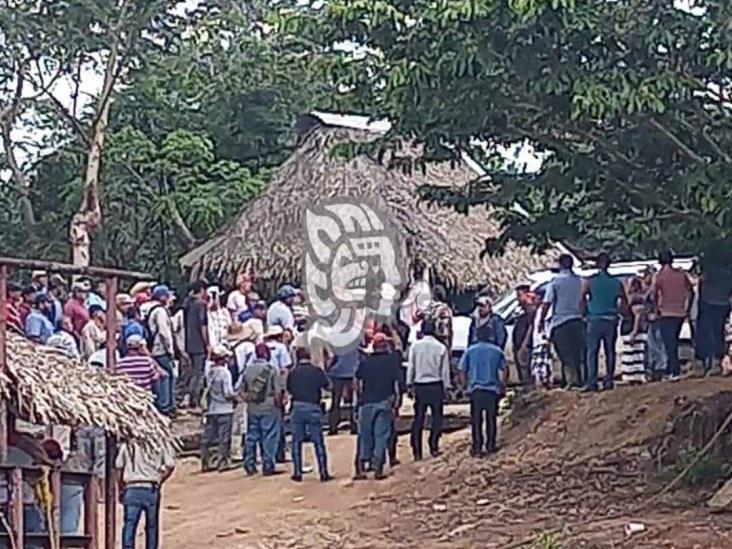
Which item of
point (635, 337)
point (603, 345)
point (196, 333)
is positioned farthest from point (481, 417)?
point (196, 333)

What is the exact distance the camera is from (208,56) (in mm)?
34312

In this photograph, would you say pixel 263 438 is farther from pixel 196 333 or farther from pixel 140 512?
pixel 140 512

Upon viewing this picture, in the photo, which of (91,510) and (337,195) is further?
(337,195)

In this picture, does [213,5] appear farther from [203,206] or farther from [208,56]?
[203,206]

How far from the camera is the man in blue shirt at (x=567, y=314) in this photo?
1836 centimetres

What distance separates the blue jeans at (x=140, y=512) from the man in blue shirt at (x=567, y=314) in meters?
6.09

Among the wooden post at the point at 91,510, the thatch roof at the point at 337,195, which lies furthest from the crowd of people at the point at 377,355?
the thatch roof at the point at 337,195

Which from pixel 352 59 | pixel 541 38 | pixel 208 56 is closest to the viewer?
pixel 541 38

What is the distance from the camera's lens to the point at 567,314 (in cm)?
1858

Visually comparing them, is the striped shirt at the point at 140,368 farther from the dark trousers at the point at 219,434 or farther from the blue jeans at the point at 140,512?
the blue jeans at the point at 140,512

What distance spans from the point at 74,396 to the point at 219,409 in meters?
8.08

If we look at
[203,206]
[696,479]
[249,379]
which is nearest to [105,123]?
[203,206]

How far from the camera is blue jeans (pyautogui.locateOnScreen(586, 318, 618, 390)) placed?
1831 cm

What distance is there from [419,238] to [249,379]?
383 inches
